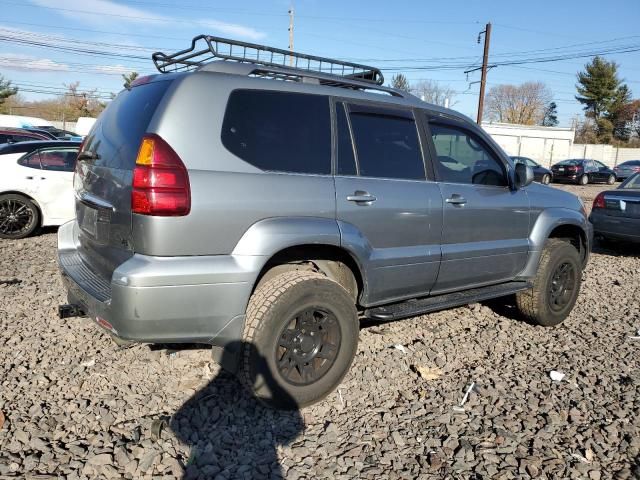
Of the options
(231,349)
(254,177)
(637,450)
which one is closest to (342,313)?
(231,349)

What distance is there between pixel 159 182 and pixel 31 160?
671 cm

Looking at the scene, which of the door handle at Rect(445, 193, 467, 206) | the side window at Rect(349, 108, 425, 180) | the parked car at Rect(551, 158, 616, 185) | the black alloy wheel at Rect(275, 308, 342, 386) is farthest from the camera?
the parked car at Rect(551, 158, 616, 185)

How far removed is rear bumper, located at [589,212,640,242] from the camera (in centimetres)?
829

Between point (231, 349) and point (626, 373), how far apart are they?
2991 millimetres

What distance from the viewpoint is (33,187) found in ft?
26.2

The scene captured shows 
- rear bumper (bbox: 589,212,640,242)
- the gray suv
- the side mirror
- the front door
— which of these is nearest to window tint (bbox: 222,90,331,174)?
the gray suv

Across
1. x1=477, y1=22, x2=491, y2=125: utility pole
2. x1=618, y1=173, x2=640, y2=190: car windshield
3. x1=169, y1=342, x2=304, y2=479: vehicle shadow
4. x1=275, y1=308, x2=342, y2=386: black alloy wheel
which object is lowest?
x1=169, y1=342, x2=304, y2=479: vehicle shadow

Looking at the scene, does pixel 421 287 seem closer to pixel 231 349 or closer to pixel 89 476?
pixel 231 349

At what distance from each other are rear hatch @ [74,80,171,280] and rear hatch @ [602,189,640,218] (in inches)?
315

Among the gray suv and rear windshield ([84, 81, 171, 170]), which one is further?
rear windshield ([84, 81, 171, 170])

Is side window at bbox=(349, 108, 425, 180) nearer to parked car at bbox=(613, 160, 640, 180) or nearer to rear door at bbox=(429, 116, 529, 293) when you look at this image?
rear door at bbox=(429, 116, 529, 293)

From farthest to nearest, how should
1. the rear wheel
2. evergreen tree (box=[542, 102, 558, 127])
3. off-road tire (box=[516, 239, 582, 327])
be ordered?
evergreen tree (box=[542, 102, 558, 127]), the rear wheel, off-road tire (box=[516, 239, 582, 327])

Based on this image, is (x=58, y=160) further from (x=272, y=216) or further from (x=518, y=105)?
(x=518, y=105)

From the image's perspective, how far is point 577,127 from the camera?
69.8 meters
